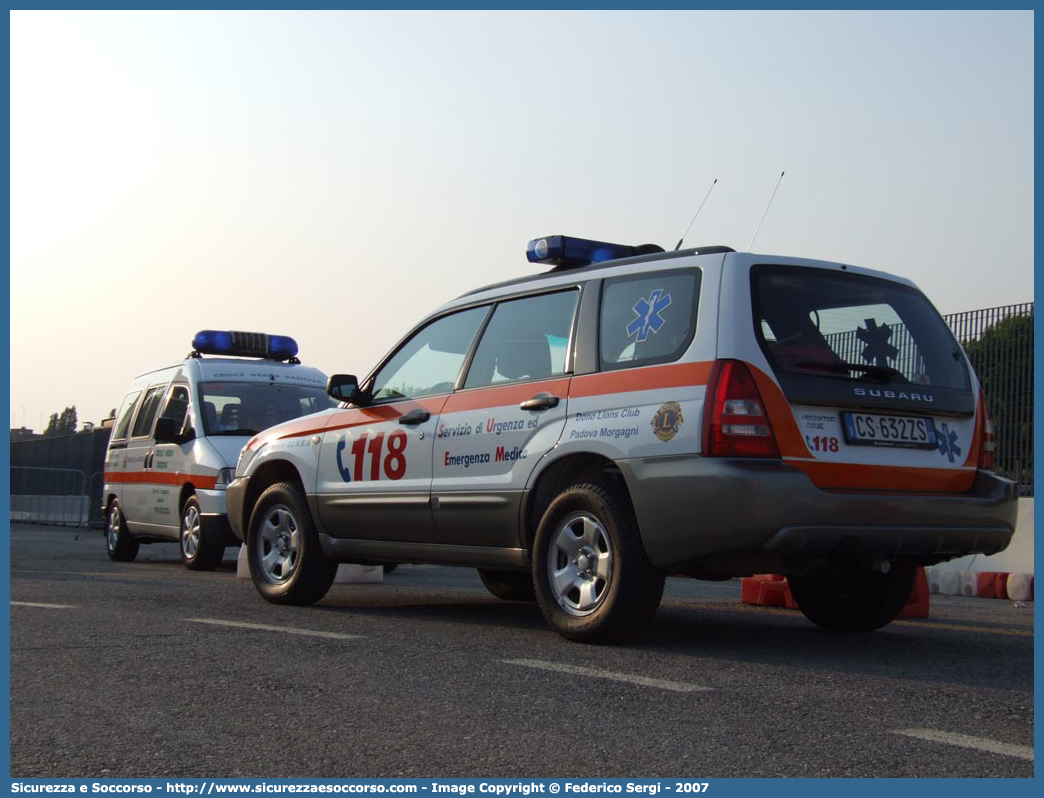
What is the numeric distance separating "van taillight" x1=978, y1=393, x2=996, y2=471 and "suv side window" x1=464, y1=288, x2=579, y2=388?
6.94 ft

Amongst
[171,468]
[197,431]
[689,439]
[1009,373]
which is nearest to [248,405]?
[197,431]

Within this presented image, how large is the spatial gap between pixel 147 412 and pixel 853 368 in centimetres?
1061

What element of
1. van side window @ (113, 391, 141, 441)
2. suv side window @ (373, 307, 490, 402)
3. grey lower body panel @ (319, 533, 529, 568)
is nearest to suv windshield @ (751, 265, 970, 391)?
grey lower body panel @ (319, 533, 529, 568)

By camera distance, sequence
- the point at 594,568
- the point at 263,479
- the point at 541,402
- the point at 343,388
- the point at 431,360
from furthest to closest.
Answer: the point at 263,479 < the point at 343,388 < the point at 431,360 < the point at 541,402 < the point at 594,568

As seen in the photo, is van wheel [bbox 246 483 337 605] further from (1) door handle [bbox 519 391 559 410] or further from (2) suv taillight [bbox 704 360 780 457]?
(2) suv taillight [bbox 704 360 780 457]

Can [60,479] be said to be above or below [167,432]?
below

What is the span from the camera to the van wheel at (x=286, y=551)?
8523 millimetres

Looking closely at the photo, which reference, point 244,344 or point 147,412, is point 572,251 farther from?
point 147,412

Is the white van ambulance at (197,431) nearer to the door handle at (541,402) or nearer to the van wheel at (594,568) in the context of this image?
the door handle at (541,402)

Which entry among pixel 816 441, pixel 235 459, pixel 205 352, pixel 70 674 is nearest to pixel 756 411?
pixel 816 441

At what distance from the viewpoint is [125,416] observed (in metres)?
15.9

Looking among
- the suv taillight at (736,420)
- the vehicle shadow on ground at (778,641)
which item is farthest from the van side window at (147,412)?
the suv taillight at (736,420)

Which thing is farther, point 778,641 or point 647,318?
point 778,641

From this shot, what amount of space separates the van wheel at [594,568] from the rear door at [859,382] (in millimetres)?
866
